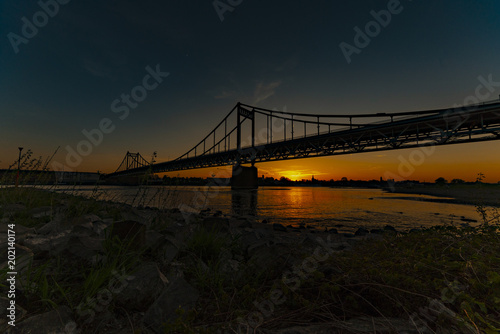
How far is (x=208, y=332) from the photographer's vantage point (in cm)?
133

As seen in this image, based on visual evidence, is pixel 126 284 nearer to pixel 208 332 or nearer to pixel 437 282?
pixel 208 332

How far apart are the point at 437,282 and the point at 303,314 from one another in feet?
3.56

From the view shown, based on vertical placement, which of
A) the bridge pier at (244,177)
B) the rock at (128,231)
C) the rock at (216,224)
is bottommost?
the rock at (216,224)

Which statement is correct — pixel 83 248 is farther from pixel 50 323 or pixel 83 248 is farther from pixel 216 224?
pixel 216 224

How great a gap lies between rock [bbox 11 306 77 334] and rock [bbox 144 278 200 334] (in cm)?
44


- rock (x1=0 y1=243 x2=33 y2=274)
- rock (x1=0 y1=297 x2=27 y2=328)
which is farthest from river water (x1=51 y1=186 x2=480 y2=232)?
rock (x1=0 y1=297 x2=27 y2=328)

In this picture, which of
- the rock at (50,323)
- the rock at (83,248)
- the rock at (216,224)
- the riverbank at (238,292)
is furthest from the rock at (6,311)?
the rock at (216,224)

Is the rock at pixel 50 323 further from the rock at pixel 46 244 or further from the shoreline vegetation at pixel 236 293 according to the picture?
the rock at pixel 46 244

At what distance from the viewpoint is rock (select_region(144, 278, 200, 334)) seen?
153 cm

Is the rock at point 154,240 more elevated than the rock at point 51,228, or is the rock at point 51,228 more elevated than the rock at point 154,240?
the rock at point 51,228

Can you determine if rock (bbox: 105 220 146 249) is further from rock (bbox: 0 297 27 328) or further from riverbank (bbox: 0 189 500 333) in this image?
rock (bbox: 0 297 27 328)

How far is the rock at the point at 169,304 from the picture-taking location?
1.53 m

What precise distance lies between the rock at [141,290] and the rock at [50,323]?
32 cm

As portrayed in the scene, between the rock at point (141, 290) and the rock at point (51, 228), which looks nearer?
the rock at point (141, 290)
